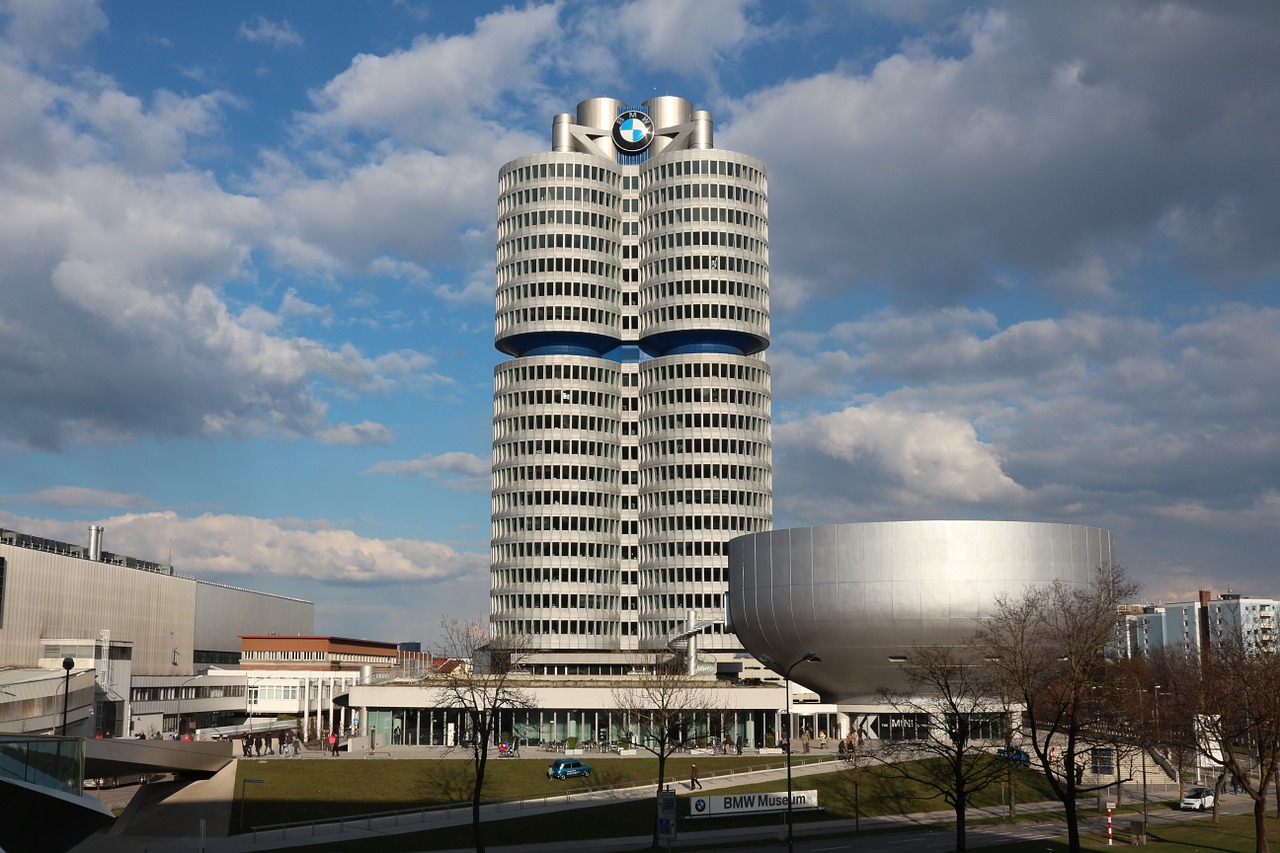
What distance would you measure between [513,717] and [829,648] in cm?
2929

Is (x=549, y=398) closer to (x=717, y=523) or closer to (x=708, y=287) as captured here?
(x=708, y=287)

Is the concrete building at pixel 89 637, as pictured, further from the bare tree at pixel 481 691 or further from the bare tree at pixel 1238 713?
the bare tree at pixel 1238 713

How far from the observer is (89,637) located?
135750 mm

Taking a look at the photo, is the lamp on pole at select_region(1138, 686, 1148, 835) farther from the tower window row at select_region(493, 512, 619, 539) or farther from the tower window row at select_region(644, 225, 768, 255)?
the tower window row at select_region(644, 225, 768, 255)

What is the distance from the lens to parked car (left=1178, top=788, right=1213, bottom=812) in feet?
278

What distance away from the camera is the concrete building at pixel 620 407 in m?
157

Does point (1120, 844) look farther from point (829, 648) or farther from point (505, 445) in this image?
point (505, 445)

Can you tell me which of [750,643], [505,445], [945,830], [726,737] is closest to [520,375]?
[505,445]

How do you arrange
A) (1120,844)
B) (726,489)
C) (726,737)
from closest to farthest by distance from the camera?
(1120,844), (726,737), (726,489)

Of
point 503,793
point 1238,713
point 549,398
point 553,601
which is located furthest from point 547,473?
point 1238,713

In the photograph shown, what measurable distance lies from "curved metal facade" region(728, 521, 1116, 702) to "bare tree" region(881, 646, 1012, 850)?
3047mm

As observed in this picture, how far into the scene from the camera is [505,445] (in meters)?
161

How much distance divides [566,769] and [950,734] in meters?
31.8

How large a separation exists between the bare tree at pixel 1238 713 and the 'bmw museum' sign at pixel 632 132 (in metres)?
102
